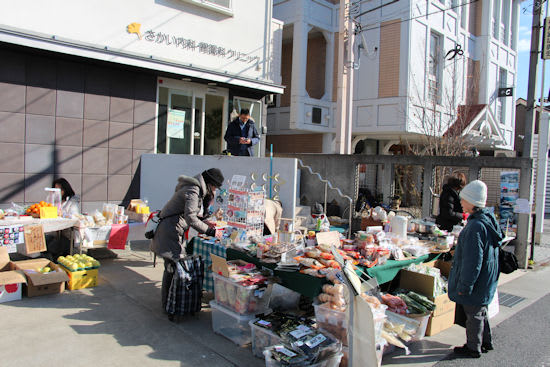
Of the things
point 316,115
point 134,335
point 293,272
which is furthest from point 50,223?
point 316,115

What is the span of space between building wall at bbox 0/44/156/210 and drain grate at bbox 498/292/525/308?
880 cm

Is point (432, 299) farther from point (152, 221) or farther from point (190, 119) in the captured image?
point (190, 119)

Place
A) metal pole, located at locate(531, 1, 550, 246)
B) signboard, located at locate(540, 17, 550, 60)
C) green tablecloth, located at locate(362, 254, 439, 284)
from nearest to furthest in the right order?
green tablecloth, located at locate(362, 254, 439, 284) < signboard, located at locate(540, 17, 550, 60) < metal pole, located at locate(531, 1, 550, 246)

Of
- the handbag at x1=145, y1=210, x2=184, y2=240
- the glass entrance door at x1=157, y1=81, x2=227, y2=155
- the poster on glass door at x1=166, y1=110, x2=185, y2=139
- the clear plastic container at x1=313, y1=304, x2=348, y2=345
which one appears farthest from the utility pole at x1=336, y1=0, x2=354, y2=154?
the clear plastic container at x1=313, y1=304, x2=348, y2=345

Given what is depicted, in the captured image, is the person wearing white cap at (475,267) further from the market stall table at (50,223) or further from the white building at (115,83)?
the white building at (115,83)

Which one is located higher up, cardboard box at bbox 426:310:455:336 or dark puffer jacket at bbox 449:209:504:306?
dark puffer jacket at bbox 449:209:504:306

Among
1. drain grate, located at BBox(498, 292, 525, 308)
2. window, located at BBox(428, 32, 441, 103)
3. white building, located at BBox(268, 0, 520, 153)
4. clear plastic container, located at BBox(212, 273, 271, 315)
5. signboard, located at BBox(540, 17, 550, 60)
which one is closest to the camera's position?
clear plastic container, located at BBox(212, 273, 271, 315)

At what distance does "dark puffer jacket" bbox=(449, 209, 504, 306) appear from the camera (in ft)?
13.7

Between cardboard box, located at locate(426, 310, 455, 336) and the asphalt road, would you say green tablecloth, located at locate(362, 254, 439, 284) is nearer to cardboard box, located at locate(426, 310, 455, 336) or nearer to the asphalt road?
cardboard box, located at locate(426, 310, 455, 336)

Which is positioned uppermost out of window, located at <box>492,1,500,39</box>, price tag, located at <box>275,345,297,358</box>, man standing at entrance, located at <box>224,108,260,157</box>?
window, located at <box>492,1,500,39</box>

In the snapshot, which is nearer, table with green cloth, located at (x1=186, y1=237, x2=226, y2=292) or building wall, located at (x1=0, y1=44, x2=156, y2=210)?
table with green cloth, located at (x1=186, y1=237, x2=226, y2=292)

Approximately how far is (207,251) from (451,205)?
170 inches

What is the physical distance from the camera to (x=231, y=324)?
15.1ft

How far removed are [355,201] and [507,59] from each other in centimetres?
1802
